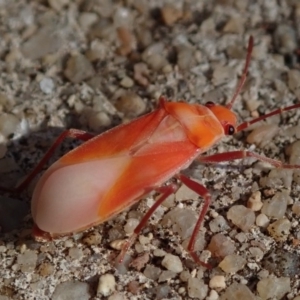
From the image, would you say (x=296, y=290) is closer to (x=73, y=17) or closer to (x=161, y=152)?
(x=161, y=152)

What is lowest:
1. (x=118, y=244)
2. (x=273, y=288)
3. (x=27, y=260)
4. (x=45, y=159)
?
(x=273, y=288)

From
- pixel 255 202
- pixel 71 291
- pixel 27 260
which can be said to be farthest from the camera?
pixel 255 202

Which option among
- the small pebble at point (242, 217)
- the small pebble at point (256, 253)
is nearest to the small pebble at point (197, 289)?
the small pebble at point (256, 253)

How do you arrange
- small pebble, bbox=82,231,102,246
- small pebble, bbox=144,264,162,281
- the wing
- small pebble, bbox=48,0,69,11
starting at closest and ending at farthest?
the wing
small pebble, bbox=144,264,162,281
small pebble, bbox=82,231,102,246
small pebble, bbox=48,0,69,11

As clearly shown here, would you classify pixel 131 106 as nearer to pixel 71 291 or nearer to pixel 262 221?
pixel 262 221

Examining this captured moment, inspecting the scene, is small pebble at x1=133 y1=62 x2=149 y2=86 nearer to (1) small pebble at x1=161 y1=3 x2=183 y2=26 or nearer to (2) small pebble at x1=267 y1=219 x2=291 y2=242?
(1) small pebble at x1=161 y1=3 x2=183 y2=26

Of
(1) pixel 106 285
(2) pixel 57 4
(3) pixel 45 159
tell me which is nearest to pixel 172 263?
(1) pixel 106 285

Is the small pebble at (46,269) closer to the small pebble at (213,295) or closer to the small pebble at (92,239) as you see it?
the small pebble at (92,239)

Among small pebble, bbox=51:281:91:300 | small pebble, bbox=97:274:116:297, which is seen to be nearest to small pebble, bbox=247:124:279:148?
small pebble, bbox=97:274:116:297
